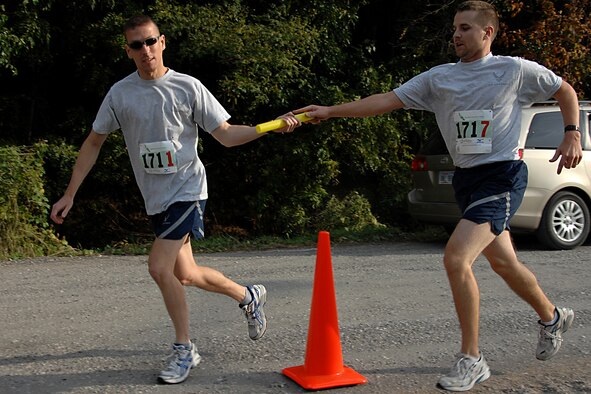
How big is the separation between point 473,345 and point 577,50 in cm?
895

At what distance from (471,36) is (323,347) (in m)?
1.96

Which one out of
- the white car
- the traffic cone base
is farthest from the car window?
the traffic cone base

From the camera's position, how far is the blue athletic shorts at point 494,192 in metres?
4.59

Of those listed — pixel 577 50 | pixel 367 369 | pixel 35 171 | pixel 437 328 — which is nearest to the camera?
pixel 367 369

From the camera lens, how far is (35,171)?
10211 mm

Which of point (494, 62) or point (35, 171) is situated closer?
point (494, 62)

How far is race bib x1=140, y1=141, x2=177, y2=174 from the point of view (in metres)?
4.70

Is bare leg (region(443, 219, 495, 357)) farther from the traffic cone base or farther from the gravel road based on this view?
the traffic cone base

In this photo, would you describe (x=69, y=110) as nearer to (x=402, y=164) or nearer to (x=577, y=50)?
(x=402, y=164)

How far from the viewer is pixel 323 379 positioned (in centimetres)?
457

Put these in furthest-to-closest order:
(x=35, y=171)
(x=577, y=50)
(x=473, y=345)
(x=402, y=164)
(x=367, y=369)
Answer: (x=402, y=164)
(x=577, y=50)
(x=35, y=171)
(x=367, y=369)
(x=473, y=345)

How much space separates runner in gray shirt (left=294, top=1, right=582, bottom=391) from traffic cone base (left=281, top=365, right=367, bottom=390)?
1.64 ft

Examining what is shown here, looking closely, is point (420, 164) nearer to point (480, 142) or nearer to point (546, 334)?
point (546, 334)

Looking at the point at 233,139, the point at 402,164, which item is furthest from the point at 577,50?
the point at 233,139
